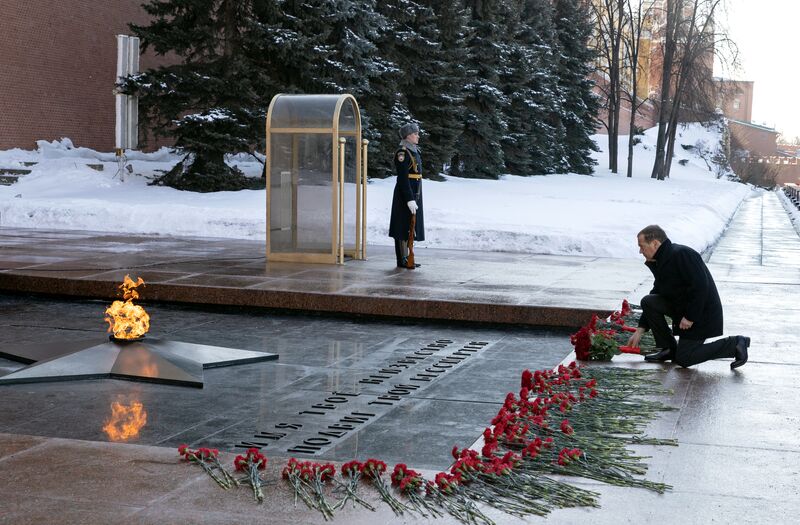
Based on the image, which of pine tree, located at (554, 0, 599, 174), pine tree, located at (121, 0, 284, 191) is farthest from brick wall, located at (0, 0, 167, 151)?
pine tree, located at (554, 0, 599, 174)

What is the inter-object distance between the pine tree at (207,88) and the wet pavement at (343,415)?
42.0ft

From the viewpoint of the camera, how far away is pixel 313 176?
42.0 ft

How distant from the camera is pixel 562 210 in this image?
24.9 meters

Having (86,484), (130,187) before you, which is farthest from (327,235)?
(130,187)

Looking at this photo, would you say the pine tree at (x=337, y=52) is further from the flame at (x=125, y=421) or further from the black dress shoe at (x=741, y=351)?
the flame at (x=125, y=421)

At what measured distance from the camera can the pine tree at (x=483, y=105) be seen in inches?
1436

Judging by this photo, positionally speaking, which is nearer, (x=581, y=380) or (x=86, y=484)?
(x=86, y=484)

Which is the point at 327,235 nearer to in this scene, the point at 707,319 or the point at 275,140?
the point at 275,140

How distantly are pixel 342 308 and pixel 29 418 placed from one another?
14.1 feet

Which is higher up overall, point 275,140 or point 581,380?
point 275,140

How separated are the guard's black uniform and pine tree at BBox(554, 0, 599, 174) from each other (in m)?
39.7

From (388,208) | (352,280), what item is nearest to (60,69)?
(388,208)

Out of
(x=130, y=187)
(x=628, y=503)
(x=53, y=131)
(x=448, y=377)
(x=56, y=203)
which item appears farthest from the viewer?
(x=53, y=131)

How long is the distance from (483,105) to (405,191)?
84.0 feet
